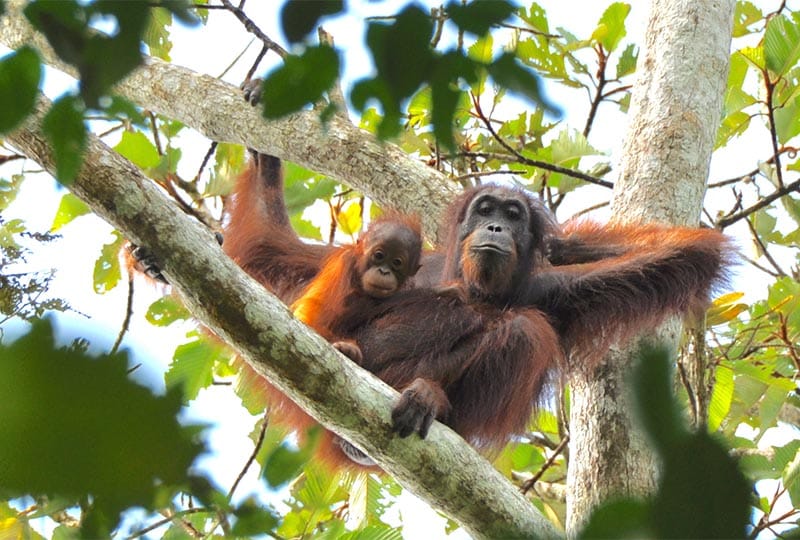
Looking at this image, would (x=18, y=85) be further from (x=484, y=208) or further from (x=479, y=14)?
(x=484, y=208)

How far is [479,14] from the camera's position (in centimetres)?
95

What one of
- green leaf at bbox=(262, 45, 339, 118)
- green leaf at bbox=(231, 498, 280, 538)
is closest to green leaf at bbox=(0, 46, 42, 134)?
green leaf at bbox=(262, 45, 339, 118)

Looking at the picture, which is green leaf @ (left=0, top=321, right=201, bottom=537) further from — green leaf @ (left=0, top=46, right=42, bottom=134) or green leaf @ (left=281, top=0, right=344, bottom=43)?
green leaf @ (left=281, top=0, right=344, bottom=43)

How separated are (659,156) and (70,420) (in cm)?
413

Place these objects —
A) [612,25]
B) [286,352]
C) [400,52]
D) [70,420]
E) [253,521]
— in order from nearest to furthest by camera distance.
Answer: [70,420], [253,521], [400,52], [286,352], [612,25]

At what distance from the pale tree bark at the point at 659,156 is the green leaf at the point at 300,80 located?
2.99 m

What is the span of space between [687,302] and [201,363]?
2.53 meters

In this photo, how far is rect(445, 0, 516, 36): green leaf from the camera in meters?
0.94

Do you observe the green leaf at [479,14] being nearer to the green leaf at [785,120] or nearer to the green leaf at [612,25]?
the green leaf at [612,25]

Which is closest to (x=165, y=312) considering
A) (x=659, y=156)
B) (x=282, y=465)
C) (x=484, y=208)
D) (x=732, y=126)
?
(x=484, y=208)

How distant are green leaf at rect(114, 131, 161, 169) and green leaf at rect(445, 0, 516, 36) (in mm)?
4056

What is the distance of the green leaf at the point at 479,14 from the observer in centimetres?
94

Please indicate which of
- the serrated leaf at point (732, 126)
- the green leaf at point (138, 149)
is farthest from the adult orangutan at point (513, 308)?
the serrated leaf at point (732, 126)

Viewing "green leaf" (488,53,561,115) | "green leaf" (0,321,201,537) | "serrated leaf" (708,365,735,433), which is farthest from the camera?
"serrated leaf" (708,365,735,433)
